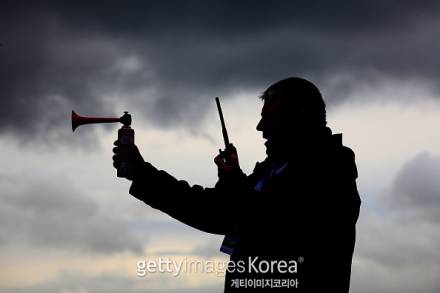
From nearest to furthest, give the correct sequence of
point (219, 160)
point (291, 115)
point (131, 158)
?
point (219, 160), point (291, 115), point (131, 158)

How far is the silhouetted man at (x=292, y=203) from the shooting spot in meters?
7.16

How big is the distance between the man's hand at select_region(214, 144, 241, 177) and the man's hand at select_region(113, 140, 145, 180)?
1.14 metres

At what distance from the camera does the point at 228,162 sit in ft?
26.0

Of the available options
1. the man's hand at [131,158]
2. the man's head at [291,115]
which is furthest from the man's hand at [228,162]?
the man's hand at [131,158]

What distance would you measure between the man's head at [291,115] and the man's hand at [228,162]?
469 mm

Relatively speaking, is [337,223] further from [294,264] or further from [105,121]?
[105,121]

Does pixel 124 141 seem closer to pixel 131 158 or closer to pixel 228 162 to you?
pixel 131 158

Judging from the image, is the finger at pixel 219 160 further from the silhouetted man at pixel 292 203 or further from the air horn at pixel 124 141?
the air horn at pixel 124 141

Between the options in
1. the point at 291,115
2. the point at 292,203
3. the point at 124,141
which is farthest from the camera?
the point at 124,141

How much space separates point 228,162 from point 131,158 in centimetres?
136

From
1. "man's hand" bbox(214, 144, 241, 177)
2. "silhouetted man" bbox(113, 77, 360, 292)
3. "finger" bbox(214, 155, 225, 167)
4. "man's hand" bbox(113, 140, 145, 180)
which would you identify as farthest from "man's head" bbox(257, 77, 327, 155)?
"man's hand" bbox(113, 140, 145, 180)

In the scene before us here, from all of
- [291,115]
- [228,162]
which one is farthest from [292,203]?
[291,115]

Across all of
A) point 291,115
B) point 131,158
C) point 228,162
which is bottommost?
point 228,162

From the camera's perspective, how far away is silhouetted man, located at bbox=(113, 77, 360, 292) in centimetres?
716
